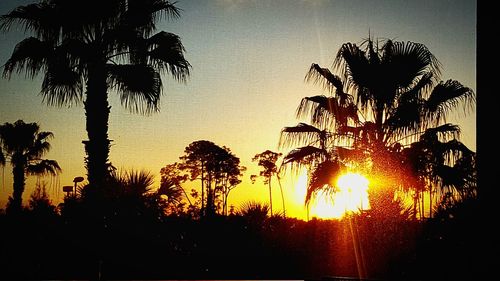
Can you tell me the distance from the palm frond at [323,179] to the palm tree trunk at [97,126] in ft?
16.0

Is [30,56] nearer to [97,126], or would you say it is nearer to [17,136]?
[97,126]

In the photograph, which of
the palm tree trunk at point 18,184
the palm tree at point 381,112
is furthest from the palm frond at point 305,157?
the palm tree trunk at point 18,184

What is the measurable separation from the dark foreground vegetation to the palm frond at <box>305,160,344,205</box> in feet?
3.81

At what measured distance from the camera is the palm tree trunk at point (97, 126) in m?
13.3

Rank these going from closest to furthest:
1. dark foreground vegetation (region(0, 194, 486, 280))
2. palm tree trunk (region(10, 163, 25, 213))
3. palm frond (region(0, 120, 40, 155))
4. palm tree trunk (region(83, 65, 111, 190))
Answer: dark foreground vegetation (region(0, 194, 486, 280)) < palm tree trunk (region(83, 65, 111, 190)) < palm tree trunk (region(10, 163, 25, 213)) < palm frond (region(0, 120, 40, 155))

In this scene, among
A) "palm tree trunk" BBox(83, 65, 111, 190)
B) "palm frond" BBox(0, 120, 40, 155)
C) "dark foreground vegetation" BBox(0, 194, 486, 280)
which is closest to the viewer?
"dark foreground vegetation" BBox(0, 194, 486, 280)

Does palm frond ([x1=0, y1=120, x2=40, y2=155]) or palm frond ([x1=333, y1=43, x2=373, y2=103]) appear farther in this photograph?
palm frond ([x1=0, y1=120, x2=40, y2=155])

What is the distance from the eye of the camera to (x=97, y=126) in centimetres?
1334

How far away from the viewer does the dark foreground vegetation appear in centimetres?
1182

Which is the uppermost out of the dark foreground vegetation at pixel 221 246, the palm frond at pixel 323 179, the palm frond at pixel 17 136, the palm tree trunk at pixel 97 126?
the palm frond at pixel 17 136

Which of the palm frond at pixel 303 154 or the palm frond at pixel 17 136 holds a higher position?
the palm frond at pixel 17 136

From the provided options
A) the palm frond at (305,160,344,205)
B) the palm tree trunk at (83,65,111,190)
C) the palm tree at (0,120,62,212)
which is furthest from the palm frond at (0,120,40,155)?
the palm frond at (305,160,344,205)

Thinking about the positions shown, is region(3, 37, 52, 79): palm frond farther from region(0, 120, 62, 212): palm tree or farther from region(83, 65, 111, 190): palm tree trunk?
region(0, 120, 62, 212): palm tree

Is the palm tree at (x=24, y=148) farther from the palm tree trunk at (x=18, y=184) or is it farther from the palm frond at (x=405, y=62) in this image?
the palm frond at (x=405, y=62)
